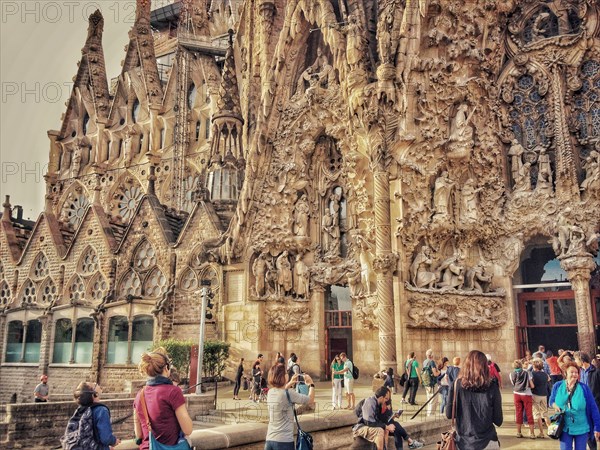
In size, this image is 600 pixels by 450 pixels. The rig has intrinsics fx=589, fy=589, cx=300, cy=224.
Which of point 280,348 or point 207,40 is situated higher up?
point 207,40

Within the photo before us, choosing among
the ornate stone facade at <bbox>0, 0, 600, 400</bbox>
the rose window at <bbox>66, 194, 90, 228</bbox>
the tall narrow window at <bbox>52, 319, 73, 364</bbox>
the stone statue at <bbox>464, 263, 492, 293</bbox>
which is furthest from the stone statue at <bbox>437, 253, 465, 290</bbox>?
the rose window at <bbox>66, 194, 90, 228</bbox>

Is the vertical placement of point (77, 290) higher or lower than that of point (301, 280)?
higher

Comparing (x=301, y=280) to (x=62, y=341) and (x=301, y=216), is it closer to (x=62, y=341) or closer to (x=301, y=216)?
(x=301, y=216)

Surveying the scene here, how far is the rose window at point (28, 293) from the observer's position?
26.7 meters

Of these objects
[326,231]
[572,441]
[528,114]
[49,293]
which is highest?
[528,114]

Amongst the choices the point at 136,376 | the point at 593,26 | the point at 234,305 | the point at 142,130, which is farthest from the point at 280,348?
the point at 142,130

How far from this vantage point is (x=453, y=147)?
17.9 meters

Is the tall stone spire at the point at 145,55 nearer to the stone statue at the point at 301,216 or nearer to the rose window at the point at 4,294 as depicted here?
the rose window at the point at 4,294

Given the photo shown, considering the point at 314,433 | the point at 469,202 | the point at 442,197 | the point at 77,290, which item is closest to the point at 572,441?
the point at 314,433

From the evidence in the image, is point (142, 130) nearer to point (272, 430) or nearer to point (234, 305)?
point (234, 305)

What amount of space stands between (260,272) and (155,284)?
574 centimetres

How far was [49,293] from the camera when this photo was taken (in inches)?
1032

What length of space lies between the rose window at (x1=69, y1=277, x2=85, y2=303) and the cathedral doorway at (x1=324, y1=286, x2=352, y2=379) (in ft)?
37.6

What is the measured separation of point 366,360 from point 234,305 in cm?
487
